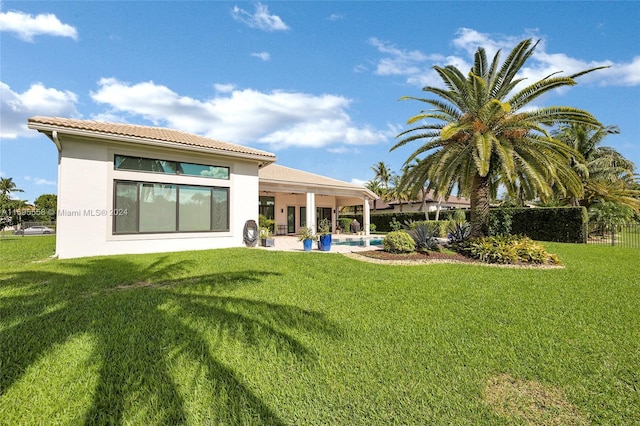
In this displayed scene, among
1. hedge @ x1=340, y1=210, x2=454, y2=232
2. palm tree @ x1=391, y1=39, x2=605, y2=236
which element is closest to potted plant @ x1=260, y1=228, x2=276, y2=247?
palm tree @ x1=391, y1=39, x2=605, y2=236

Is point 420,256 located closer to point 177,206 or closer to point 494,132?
point 494,132

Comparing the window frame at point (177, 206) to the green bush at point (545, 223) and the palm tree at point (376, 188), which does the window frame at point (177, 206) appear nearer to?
the green bush at point (545, 223)

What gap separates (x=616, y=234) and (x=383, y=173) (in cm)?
4344

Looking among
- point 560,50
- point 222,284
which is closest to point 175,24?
point 222,284

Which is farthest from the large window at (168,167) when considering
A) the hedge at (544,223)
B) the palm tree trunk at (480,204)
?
the hedge at (544,223)

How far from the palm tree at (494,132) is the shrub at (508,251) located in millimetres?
1363

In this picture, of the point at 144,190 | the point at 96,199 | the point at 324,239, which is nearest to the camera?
the point at 96,199

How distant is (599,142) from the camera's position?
2692cm

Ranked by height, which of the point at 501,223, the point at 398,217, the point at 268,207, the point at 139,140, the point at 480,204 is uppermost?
the point at 139,140

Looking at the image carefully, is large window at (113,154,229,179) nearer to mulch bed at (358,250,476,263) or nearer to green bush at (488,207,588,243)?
mulch bed at (358,250,476,263)

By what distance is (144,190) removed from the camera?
12117 millimetres

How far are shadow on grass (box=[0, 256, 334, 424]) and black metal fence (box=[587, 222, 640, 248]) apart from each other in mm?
21952

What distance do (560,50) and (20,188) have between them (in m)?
84.6

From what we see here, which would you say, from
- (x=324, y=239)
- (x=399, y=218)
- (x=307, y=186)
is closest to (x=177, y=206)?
(x=324, y=239)
